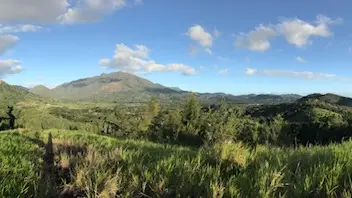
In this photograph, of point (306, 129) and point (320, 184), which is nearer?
point (320, 184)

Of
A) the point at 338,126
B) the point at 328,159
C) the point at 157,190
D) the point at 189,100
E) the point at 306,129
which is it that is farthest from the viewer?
the point at 306,129

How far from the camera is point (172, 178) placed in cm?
498

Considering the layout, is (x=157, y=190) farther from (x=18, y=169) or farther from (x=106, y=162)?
(x=18, y=169)

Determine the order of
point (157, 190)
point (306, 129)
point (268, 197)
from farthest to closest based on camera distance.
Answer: point (306, 129)
point (157, 190)
point (268, 197)

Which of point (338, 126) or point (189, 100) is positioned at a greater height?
point (189, 100)

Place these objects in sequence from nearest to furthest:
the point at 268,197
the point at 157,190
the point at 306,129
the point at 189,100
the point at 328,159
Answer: the point at 268,197
the point at 157,190
the point at 328,159
the point at 189,100
the point at 306,129

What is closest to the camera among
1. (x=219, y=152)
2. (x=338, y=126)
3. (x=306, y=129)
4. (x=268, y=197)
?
(x=268, y=197)

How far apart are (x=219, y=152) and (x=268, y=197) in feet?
8.03

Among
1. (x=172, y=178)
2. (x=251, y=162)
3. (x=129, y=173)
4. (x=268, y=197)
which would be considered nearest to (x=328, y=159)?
(x=251, y=162)

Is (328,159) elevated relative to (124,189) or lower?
elevated

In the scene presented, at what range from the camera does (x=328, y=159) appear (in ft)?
17.9

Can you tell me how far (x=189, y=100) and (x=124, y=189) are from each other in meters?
53.7

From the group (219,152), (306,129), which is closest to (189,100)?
(306,129)

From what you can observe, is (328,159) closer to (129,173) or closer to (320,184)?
(320,184)
